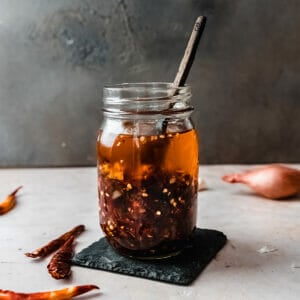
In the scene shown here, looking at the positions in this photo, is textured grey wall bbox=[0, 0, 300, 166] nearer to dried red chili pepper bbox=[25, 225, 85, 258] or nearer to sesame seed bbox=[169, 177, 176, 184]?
dried red chili pepper bbox=[25, 225, 85, 258]

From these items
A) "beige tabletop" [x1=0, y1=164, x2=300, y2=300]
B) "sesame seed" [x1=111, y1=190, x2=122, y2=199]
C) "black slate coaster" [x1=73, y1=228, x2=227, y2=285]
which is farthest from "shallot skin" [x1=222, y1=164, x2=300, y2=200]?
"sesame seed" [x1=111, y1=190, x2=122, y2=199]

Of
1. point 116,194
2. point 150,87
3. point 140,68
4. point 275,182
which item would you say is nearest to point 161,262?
point 116,194

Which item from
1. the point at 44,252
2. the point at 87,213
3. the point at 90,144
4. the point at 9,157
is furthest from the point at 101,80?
the point at 44,252

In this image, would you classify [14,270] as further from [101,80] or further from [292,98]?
[292,98]

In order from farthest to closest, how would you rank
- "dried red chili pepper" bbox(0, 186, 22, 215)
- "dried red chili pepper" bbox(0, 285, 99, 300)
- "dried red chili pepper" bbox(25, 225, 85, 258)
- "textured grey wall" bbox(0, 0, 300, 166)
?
1. "textured grey wall" bbox(0, 0, 300, 166)
2. "dried red chili pepper" bbox(0, 186, 22, 215)
3. "dried red chili pepper" bbox(25, 225, 85, 258)
4. "dried red chili pepper" bbox(0, 285, 99, 300)

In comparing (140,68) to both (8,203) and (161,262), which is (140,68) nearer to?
(8,203)
